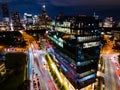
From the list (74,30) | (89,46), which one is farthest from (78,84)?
(74,30)

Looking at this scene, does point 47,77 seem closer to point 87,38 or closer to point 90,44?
point 90,44

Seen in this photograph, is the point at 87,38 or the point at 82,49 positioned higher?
the point at 87,38

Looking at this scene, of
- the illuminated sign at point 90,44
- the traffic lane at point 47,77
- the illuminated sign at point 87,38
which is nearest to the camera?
the illuminated sign at point 87,38

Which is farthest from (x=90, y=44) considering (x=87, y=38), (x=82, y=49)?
(x=82, y=49)

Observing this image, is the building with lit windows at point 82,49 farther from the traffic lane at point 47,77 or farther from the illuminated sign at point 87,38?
the traffic lane at point 47,77

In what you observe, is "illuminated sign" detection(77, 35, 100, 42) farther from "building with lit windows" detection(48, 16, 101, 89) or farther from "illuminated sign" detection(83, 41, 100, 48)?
"illuminated sign" detection(83, 41, 100, 48)

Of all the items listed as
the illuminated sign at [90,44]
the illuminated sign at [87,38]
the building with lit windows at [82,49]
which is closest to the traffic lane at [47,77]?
the building with lit windows at [82,49]

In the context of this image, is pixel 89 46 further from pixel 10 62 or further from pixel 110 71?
pixel 10 62

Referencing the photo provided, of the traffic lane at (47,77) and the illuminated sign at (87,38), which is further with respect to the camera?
the traffic lane at (47,77)
